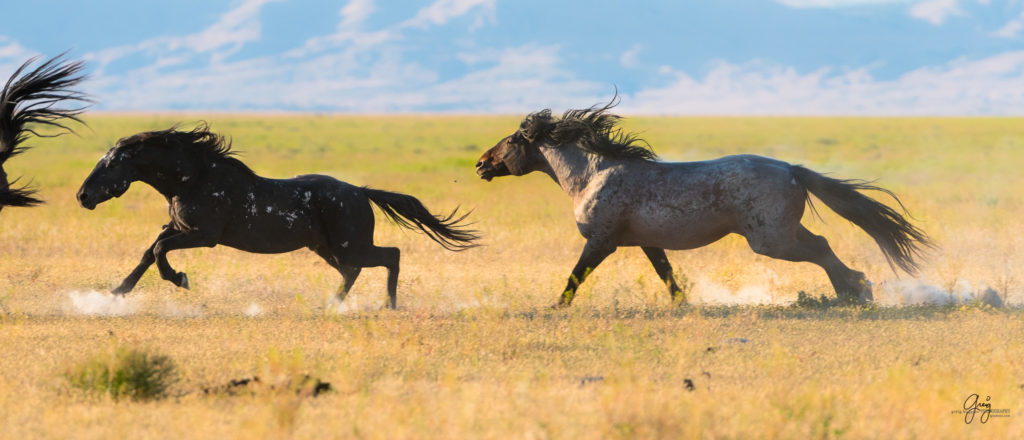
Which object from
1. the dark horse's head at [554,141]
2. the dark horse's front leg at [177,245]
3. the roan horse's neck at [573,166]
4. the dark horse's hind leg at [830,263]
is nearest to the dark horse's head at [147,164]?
the dark horse's front leg at [177,245]

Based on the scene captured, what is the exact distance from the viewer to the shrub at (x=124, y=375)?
635 cm

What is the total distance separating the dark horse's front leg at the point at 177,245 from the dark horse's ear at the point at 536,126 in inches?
118

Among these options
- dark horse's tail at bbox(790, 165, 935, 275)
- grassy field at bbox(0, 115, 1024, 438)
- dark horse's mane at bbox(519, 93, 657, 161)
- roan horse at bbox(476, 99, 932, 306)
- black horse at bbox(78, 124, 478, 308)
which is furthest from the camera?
dark horse's mane at bbox(519, 93, 657, 161)

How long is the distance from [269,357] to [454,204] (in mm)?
15615

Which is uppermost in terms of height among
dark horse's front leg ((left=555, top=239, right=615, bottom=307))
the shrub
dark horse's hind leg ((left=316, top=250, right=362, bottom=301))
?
dark horse's front leg ((left=555, top=239, right=615, bottom=307))

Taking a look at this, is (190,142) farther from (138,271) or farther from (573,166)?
(573,166)

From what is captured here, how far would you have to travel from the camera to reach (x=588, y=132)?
33.7 feet

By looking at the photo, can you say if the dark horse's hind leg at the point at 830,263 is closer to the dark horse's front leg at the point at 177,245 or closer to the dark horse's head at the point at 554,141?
the dark horse's head at the point at 554,141

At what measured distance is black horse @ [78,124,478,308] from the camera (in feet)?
30.6

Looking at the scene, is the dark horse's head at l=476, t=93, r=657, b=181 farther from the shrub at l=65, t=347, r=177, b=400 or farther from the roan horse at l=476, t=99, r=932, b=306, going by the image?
the shrub at l=65, t=347, r=177, b=400

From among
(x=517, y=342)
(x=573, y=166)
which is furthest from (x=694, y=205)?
(x=517, y=342)

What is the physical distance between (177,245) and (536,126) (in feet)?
11.1

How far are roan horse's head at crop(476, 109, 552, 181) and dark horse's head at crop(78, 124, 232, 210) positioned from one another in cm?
265
